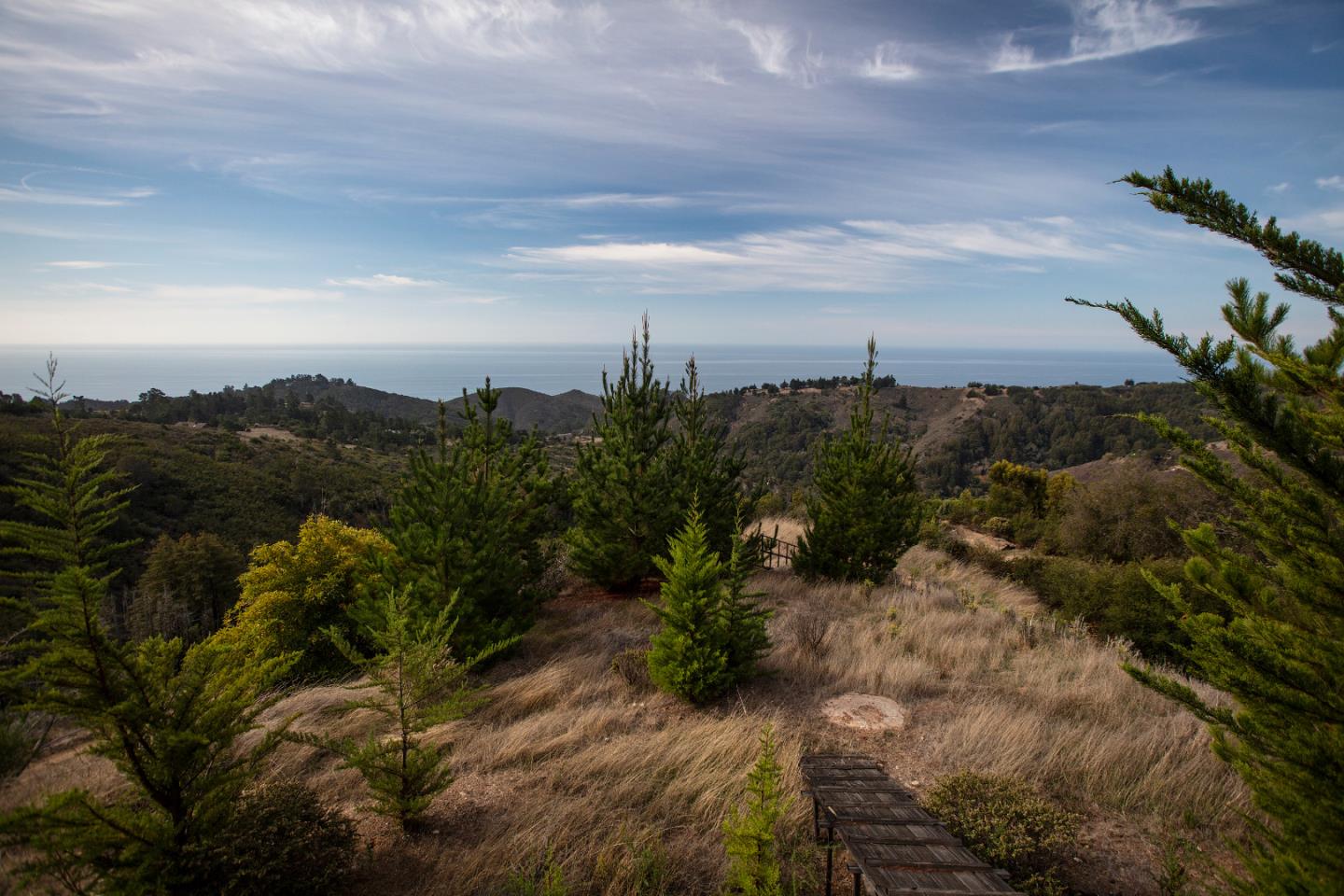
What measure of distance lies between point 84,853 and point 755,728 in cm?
501

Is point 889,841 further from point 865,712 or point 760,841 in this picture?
point 865,712

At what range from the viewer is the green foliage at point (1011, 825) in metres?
4.26

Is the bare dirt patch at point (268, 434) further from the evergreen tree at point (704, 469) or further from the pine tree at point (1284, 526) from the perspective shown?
the pine tree at point (1284, 526)

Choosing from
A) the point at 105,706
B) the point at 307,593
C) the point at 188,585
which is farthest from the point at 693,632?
the point at 188,585

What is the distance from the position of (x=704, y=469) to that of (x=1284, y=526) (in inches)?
402

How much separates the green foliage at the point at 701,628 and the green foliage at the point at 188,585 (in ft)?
56.8

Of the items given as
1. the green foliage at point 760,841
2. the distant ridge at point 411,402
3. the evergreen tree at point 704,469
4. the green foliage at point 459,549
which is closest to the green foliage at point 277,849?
the green foliage at point 760,841

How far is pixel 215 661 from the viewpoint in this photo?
3.50 meters

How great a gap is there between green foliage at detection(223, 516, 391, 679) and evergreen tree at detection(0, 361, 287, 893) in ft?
21.0

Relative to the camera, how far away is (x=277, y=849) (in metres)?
3.78

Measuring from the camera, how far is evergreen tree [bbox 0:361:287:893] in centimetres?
296

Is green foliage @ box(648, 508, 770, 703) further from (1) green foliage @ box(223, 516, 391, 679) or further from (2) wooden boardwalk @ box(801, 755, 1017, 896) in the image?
(1) green foliage @ box(223, 516, 391, 679)

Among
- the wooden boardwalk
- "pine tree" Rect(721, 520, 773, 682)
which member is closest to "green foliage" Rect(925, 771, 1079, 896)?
the wooden boardwalk

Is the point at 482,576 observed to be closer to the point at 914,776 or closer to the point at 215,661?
the point at 215,661
